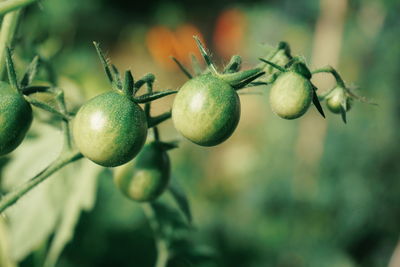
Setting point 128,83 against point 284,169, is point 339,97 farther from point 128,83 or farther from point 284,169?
point 284,169

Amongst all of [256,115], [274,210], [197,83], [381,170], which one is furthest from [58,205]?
[256,115]

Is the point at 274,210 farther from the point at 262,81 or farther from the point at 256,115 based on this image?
the point at 262,81

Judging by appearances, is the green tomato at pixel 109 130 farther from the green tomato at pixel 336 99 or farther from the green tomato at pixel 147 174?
the green tomato at pixel 336 99

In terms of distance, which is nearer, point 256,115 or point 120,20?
point 256,115

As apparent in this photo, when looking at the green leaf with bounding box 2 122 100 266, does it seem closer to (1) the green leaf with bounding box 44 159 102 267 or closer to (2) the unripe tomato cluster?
(1) the green leaf with bounding box 44 159 102 267

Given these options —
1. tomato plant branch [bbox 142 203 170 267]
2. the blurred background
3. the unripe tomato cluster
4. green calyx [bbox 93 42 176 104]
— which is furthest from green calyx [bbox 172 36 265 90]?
the blurred background

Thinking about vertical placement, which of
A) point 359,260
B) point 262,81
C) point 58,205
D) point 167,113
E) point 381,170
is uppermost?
point 262,81

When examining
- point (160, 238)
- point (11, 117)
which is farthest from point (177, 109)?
point (160, 238)
